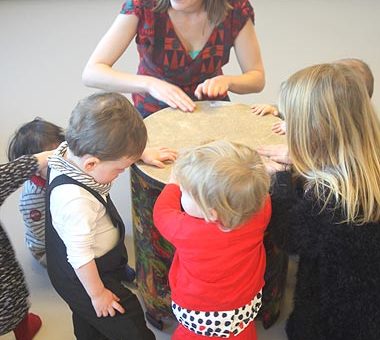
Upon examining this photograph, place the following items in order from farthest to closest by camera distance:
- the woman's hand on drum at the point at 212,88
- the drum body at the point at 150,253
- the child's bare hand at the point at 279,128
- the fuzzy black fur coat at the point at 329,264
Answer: the woman's hand on drum at the point at 212,88
the child's bare hand at the point at 279,128
the drum body at the point at 150,253
the fuzzy black fur coat at the point at 329,264

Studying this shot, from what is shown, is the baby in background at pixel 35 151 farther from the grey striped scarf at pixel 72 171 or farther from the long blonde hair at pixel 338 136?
the long blonde hair at pixel 338 136

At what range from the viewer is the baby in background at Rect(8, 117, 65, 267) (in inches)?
59.5

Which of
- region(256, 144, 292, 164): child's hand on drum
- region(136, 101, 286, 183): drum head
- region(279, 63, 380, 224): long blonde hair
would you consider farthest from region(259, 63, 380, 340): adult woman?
region(136, 101, 286, 183): drum head

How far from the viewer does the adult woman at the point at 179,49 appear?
63.9 inches

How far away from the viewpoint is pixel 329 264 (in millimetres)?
1135

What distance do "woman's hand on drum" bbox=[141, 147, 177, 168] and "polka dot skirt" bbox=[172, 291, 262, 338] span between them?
0.35 meters

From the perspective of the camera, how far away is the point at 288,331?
4.82 ft

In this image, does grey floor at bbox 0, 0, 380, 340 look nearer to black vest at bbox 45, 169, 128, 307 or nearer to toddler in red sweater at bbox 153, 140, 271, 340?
black vest at bbox 45, 169, 128, 307

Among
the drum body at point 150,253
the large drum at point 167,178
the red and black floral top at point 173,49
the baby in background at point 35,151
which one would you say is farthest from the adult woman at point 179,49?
the drum body at point 150,253

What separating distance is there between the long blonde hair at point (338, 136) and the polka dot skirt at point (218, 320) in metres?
0.31

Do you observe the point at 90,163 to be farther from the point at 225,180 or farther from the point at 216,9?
the point at 216,9

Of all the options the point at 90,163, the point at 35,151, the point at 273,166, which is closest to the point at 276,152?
the point at 273,166

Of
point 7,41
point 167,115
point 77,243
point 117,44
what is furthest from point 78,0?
point 77,243

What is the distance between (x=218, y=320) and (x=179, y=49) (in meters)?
0.93
